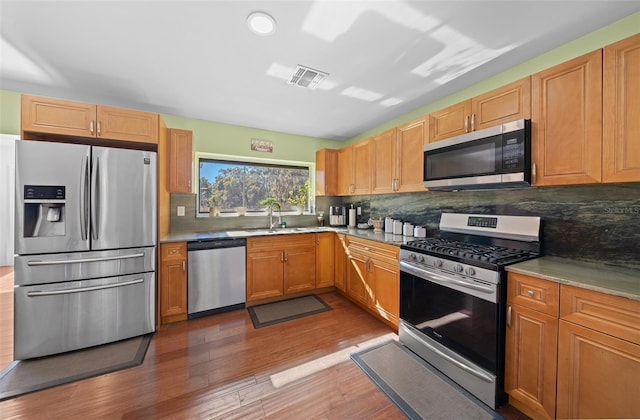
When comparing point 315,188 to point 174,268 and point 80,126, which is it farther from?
point 80,126

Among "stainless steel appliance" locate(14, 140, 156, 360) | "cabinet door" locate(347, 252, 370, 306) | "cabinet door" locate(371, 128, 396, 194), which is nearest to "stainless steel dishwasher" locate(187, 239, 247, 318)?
"stainless steel appliance" locate(14, 140, 156, 360)

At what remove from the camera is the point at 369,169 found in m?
3.23

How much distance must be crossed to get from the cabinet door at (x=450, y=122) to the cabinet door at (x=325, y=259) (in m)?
1.89

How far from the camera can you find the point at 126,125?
231cm

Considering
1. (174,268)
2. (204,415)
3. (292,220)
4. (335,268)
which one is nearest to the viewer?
(204,415)

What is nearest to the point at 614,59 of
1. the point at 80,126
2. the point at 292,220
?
the point at 292,220

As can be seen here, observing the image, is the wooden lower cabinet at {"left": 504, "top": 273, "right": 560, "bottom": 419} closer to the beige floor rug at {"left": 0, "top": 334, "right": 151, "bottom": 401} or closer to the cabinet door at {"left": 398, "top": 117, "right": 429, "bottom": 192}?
the cabinet door at {"left": 398, "top": 117, "right": 429, "bottom": 192}

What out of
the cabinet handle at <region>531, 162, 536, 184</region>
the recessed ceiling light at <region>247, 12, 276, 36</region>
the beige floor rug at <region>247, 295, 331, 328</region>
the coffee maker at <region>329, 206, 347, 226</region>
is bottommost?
the beige floor rug at <region>247, 295, 331, 328</region>

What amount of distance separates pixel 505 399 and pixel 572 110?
1.98 m

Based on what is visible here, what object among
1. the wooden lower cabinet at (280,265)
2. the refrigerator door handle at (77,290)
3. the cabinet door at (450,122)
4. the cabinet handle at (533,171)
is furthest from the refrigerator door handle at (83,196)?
the cabinet handle at (533,171)

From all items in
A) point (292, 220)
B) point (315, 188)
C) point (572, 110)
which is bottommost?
point (292, 220)

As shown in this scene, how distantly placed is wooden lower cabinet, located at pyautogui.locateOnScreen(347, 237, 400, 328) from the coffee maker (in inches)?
37.3

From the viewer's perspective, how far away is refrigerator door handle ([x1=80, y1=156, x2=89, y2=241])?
6.68ft

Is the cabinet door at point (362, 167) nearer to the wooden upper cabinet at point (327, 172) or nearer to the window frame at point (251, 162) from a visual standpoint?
the wooden upper cabinet at point (327, 172)
